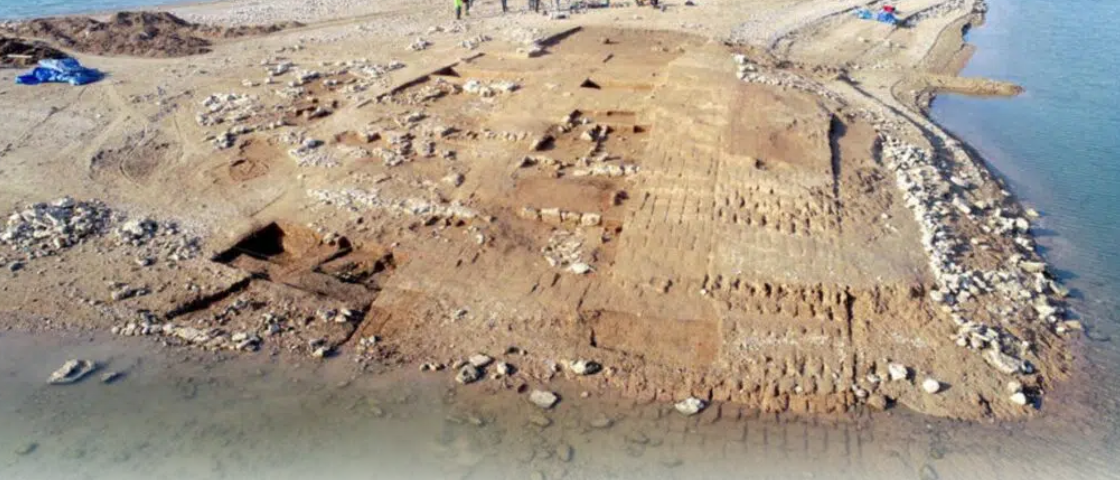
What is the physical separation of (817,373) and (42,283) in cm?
932

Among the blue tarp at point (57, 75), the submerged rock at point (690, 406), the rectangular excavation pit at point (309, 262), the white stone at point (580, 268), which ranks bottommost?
the submerged rock at point (690, 406)

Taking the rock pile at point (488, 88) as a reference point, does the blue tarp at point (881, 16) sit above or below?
above

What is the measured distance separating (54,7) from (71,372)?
25.2 meters

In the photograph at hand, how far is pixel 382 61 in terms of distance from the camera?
1766cm

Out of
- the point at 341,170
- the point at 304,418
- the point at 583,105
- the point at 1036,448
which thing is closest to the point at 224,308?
the point at 304,418

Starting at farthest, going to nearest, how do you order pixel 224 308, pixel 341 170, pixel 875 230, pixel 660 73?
pixel 660 73 < pixel 341 170 < pixel 875 230 < pixel 224 308

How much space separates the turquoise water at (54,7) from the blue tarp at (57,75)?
36.4 ft

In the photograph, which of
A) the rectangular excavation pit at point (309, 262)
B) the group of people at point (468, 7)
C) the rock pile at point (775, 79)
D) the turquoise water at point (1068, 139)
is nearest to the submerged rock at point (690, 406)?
the rectangular excavation pit at point (309, 262)

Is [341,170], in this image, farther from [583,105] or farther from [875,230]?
[875,230]

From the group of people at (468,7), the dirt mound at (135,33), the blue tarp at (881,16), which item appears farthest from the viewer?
the blue tarp at (881,16)

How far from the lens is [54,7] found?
2673 cm

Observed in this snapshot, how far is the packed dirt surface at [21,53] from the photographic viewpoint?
1728 centimetres

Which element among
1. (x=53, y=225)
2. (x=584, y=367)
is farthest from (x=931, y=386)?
(x=53, y=225)

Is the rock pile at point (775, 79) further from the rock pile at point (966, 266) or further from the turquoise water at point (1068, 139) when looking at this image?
the turquoise water at point (1068, 139)
